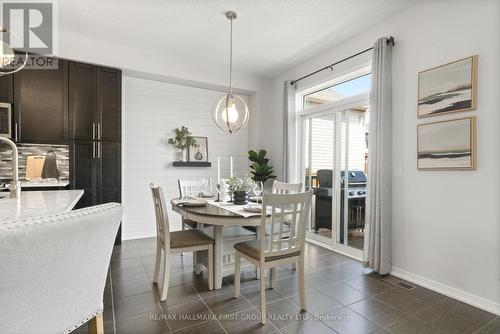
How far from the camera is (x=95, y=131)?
383 centimetres

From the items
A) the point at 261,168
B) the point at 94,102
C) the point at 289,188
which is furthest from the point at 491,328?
the point at 94,102

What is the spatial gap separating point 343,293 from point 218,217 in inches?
55.9

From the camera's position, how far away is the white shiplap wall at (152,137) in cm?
434

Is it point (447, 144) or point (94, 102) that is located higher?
point (94, 102)

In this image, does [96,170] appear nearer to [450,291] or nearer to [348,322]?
[348,322]

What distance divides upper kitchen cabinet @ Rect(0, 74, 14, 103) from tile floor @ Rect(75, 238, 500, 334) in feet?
8.52

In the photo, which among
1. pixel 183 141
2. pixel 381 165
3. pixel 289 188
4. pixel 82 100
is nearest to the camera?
pixel 381 165

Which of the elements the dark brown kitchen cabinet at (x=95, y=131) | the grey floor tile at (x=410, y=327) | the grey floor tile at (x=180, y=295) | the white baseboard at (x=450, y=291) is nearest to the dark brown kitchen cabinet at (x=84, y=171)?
the dark brown kitchen cabinet at (x=95, y=131)

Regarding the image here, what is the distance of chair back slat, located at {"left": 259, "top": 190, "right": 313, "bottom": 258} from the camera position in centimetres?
201

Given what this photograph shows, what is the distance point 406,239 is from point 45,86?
486 cm

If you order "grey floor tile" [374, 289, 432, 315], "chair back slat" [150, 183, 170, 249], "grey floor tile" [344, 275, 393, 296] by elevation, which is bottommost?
"grey floor tile" [344, 275, 393, 296]

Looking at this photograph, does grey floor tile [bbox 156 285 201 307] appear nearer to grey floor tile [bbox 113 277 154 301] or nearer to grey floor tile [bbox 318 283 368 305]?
grey floor tile [bbox 113 277 154 301]

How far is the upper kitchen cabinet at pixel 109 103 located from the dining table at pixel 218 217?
1.93 meters

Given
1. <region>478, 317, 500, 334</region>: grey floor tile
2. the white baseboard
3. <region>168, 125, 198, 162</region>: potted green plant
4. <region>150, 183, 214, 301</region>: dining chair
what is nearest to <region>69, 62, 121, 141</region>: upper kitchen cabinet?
<region>168, 125, 198, 162</region>: potted green plant
